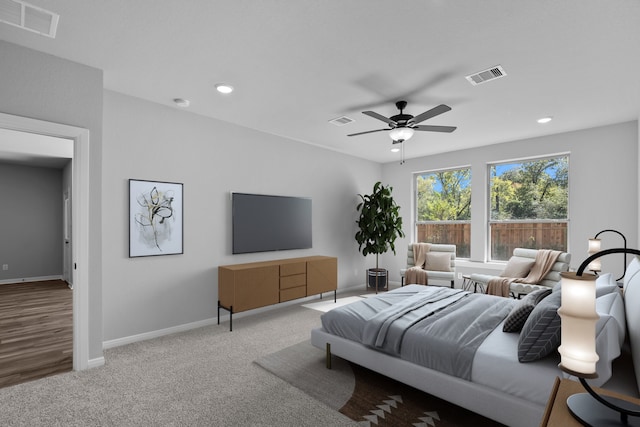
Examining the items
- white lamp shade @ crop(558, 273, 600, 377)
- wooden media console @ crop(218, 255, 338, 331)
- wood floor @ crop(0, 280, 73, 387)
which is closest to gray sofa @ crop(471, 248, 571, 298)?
wooden media console @ crop(218, 255, 338, 331)

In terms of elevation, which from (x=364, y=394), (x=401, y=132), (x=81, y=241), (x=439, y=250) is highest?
(x=401, y=132)

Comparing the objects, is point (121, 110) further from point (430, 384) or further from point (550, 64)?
point (550, 64)

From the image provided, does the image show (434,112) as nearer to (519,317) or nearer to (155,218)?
(519,317)

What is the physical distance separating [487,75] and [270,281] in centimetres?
337

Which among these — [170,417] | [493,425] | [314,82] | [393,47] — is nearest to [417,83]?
[393,47]

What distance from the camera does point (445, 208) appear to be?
6352 millimetres

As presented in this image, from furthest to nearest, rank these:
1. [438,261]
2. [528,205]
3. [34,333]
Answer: [438,261]
[528,205]
[34,333]

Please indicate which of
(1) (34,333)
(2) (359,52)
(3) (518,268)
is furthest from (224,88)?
(3) (518,268)

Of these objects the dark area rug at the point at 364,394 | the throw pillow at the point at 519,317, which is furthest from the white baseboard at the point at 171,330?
the throw pillow at the point at 519,317

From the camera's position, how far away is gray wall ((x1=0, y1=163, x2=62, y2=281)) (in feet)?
22.4

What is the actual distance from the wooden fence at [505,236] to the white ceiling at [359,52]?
1827 mm

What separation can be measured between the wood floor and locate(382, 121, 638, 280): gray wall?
5872 mm

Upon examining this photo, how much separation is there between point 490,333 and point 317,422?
140cm

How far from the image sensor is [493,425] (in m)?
2.16
